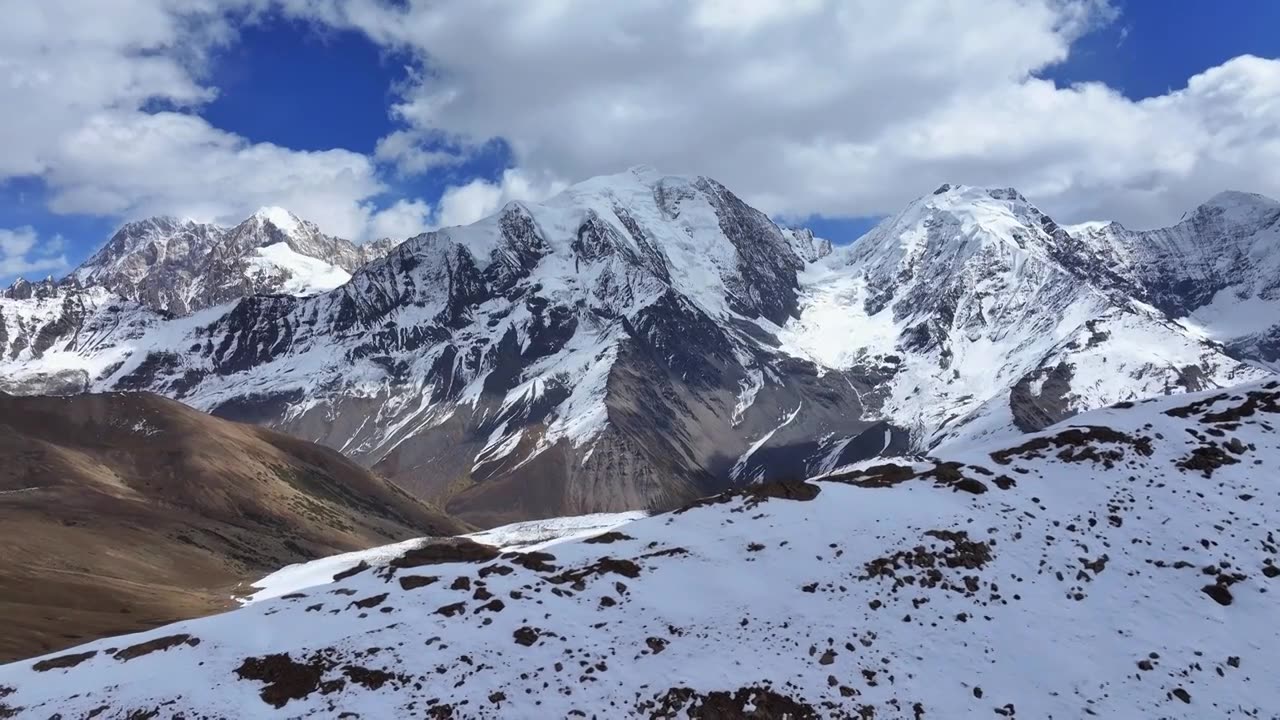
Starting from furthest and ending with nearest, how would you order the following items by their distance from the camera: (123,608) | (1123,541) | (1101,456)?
(123,608) < (1101,456) < (1123,541)

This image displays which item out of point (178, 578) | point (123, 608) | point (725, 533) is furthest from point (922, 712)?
point (178, 578)

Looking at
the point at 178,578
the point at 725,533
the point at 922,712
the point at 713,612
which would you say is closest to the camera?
the point at 922,712

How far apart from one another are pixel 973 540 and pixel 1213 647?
10069 millimetres

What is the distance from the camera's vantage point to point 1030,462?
170 feet

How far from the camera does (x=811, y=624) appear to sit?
114 feet

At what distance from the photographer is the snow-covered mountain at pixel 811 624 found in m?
30.9

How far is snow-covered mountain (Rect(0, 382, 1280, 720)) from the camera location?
30906 mm

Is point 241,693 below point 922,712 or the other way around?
the other way around

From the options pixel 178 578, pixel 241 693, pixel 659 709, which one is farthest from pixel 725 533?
pixel 178 578

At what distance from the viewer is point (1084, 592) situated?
36781 mm

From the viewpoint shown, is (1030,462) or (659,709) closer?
(659,709)

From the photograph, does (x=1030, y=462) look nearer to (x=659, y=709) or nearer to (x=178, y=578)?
(x=659, y=709)

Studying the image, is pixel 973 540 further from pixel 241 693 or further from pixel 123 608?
pixel 123 608

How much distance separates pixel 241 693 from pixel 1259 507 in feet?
142
